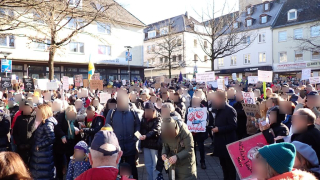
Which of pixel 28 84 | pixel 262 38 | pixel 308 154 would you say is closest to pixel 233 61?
pixel 262 38

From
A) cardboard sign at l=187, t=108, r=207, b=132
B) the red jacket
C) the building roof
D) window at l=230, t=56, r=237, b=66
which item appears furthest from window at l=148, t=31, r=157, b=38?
the red jacket

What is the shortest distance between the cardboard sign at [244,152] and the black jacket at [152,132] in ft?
5.44

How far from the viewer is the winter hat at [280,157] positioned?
199 centimetres

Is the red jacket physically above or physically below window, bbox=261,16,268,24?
below

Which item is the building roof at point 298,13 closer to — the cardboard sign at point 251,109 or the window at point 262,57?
the window at point 262,57

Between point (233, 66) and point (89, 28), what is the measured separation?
83.8ft

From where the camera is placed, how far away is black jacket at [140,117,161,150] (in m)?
5.40

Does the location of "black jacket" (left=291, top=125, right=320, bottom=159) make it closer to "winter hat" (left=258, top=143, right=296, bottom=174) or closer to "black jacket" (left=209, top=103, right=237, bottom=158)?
"winter hat" (left=258, top=143, right=296, bottom=174)

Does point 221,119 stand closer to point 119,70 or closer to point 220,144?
point 220,144

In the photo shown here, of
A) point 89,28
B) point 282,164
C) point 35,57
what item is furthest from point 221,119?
point 89,28

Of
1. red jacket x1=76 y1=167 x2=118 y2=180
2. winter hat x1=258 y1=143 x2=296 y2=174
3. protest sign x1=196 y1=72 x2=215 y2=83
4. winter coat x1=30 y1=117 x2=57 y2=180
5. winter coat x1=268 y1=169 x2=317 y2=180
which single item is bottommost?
winter coat x1=30 y1=117 x2=57 y2=180

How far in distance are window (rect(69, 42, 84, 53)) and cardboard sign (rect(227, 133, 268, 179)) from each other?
2928 cm

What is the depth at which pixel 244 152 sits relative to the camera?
166 inches

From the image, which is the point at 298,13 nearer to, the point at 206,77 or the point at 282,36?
the point at 282,36
